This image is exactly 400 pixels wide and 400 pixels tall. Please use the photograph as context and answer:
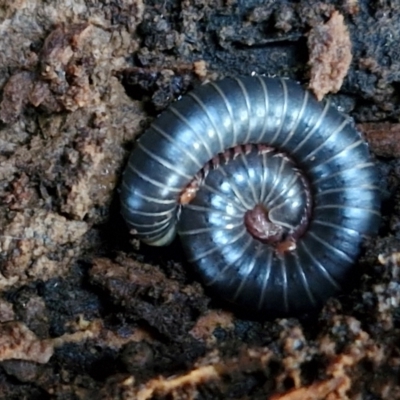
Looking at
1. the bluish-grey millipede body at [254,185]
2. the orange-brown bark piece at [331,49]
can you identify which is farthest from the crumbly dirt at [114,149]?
the bluish-grey millipede body at [254,185]

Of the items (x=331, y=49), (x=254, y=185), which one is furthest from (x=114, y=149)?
(x=331, y=49)

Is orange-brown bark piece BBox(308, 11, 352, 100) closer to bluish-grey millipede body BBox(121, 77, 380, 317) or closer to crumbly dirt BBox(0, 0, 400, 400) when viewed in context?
crumbly dirt BBox(0, 0, 400, 400)

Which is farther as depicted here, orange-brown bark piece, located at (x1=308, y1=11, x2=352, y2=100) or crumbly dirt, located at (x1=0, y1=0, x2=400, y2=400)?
orange-brown bark piece, located at (x1=308, y1=11, x2=352, y2=100)

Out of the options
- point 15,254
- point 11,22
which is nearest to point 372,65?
point 11,22

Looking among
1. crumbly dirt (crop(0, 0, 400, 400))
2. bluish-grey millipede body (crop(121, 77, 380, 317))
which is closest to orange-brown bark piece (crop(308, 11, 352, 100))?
crumbly dirt (crop(0, 0, 400, 400))

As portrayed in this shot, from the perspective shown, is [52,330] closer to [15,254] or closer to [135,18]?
[15,254]

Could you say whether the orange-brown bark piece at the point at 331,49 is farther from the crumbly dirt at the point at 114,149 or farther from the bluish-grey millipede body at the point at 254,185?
the bluish-grey millipede body at the point at 254,185
